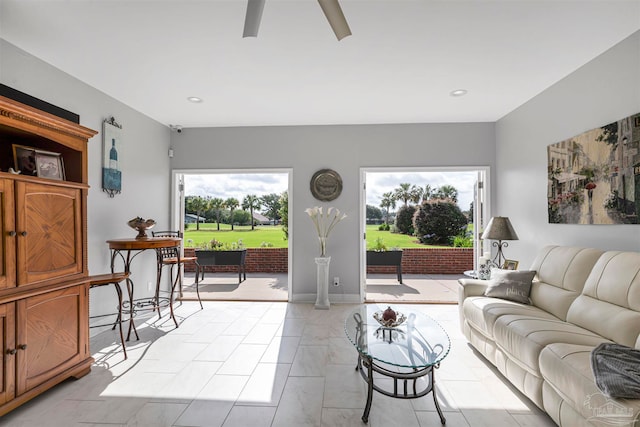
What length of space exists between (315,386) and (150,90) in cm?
336

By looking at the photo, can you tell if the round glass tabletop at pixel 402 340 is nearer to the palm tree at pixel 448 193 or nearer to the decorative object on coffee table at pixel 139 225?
the decorative object on coffee table at pixel 139 225

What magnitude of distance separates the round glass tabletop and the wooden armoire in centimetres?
211

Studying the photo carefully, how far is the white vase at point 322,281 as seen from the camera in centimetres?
420

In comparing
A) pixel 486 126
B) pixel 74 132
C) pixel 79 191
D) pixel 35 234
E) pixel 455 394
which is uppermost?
pixel 486 126

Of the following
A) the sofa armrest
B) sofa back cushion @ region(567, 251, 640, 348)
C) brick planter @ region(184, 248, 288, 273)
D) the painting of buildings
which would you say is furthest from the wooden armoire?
brick planter @ region(184, 248, 288, 273)

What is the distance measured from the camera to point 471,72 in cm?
285

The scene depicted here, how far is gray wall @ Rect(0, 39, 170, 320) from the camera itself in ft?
8.45

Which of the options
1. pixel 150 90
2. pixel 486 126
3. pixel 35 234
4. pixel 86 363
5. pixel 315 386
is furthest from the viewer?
pixel 486 126

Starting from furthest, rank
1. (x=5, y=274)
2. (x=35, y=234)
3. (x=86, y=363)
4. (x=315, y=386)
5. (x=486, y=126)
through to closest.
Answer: (x=486, y=126)
(x=86, y=363)
(x=315, y=386)
(x=35, y=234)
(x=5, y=274)

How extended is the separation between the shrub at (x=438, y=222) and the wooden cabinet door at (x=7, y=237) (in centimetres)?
733

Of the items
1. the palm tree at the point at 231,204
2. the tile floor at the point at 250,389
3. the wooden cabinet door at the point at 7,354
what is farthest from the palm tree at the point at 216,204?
the wooden cabinet door at the point at 7,354

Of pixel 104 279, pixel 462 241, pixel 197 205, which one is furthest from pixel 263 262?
pixel 462 241

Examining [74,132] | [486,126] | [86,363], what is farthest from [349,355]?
[486,126]

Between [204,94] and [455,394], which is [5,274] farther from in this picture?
[455,394]
